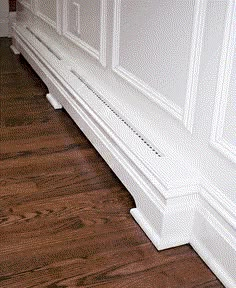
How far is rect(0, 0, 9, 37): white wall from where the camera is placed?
3560mm

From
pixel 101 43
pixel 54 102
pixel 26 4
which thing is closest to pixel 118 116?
pixel 101 43

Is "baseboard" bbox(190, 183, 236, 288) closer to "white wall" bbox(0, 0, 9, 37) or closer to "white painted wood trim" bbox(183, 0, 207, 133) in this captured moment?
"white painted wood trim" bbox(183, 0, 207, 133)

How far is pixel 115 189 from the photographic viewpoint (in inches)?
61.9

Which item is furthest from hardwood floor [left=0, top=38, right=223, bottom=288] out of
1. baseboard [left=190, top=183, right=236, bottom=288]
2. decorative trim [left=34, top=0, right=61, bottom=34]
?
decorative trim [left=34, top=0, right=61, bottom=34]

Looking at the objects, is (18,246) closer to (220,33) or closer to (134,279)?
(134,279)

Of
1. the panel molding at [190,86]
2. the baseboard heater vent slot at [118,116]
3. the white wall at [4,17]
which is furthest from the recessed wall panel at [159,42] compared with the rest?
the white wall at [4,17]

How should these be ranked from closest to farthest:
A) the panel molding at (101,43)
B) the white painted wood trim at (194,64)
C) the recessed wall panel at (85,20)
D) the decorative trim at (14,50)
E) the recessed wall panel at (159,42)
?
the white painted wood trim at (194,64) < the recessed wall panel at (159,42) < the panel molding at (101,43) < the recessed wall panel at (85,20) < the decorative trim at (14,50)

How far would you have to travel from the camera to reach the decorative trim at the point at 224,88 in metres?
1.04

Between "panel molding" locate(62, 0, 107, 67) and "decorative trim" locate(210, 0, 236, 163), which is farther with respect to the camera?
"panel molding" locate(62, 0, 107, 67)

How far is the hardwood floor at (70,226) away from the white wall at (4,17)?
6.02 feet

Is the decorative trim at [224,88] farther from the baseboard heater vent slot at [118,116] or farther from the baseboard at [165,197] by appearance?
the baseboard heater vent slot at [118,116]

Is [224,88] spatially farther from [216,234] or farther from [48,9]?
[48,9]

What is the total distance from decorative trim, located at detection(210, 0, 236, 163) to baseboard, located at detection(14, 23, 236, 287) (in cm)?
13

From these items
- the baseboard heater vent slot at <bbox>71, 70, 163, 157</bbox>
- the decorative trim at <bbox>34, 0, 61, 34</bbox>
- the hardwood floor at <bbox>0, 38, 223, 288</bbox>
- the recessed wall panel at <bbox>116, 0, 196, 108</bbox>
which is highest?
the recessed wall panel at <bbox>116, 0, 196, 108</bbox>
